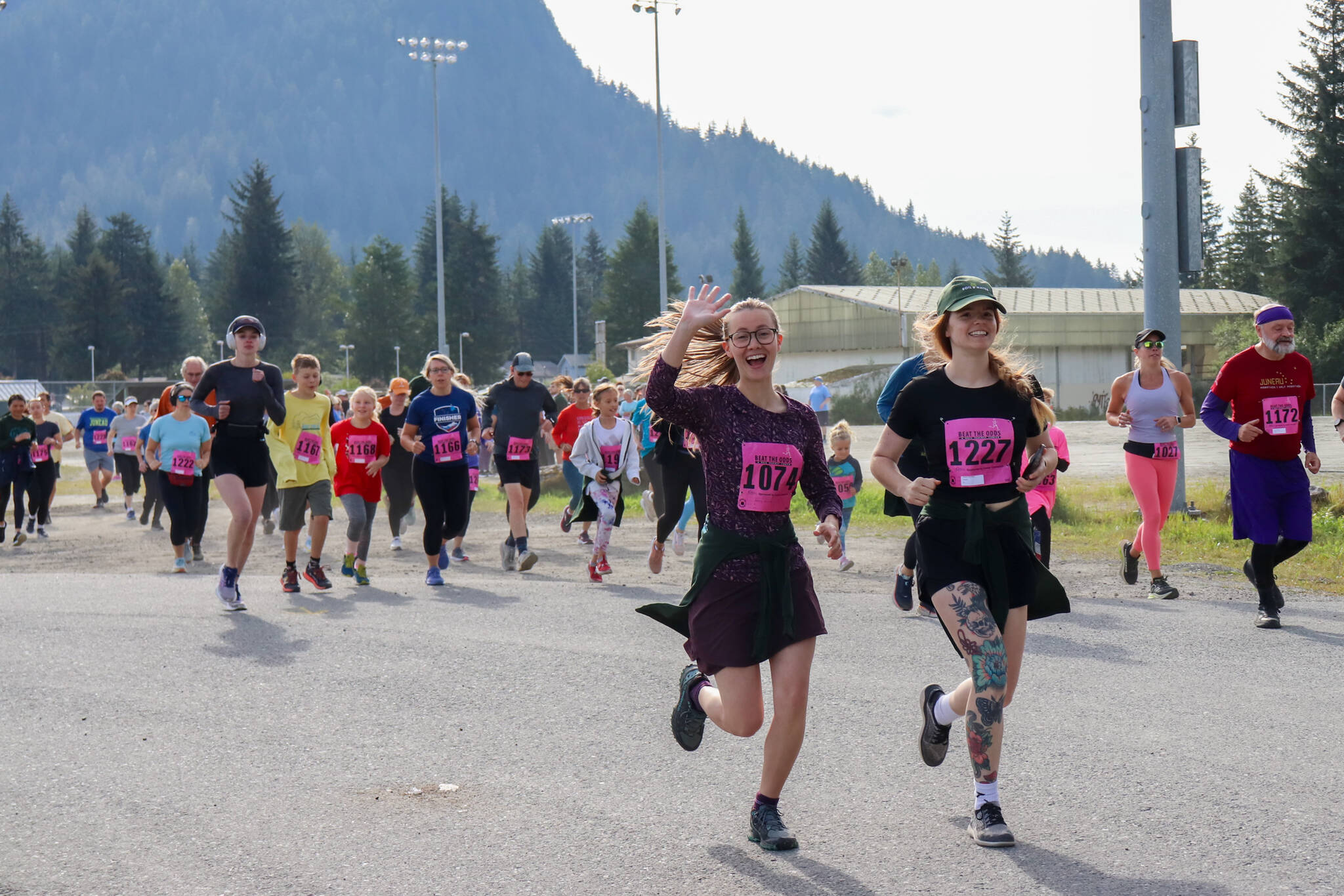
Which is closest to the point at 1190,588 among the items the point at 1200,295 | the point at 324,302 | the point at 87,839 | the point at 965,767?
the point at 965,767

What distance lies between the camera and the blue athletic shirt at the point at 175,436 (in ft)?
41.5

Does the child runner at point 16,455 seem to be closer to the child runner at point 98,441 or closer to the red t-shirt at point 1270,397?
the child runner at point 98,441

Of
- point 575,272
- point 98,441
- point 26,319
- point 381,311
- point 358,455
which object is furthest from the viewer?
point 26,319

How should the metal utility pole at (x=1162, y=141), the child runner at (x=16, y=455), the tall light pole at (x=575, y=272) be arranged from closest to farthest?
1. the metal utility pole at (x=1162, y=141)
2. the child runner at (x=16, y=455)
3. the tall light pole at (x=575, y=272)

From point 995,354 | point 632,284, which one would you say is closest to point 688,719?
point 995,354

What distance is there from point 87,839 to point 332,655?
3.48 metres

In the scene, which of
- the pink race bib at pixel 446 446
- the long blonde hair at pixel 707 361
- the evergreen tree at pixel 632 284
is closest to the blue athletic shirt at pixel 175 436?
the pink race bib at pixel 446 446

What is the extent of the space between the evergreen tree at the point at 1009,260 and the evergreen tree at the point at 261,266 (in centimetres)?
6311

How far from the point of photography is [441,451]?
1155 centimetres

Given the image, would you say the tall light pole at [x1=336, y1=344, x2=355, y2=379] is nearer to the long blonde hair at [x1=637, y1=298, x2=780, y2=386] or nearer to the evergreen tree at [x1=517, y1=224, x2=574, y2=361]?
the evergreen tree at [x1=517, y1=224, x2=574, y2=361]

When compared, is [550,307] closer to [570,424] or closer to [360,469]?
[570,424]

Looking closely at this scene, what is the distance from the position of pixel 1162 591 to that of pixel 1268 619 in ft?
4.72

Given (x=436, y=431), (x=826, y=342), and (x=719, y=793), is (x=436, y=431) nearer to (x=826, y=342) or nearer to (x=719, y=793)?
(x=719, y=793)

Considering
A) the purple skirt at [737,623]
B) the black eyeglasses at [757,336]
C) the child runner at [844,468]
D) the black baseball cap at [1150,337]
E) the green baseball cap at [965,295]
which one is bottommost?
the purple skirt at [737,623]
